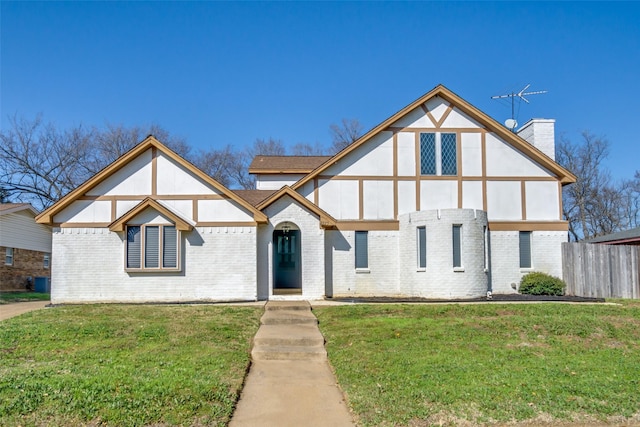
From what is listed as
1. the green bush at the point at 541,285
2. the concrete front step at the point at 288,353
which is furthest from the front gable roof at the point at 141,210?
the green bush at the point at 541,285

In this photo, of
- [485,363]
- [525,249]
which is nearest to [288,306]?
[485,363]

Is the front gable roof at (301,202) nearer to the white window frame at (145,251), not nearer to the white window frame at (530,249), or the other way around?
the white window frame at (145,251)

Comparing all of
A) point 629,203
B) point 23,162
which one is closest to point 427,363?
point 23,162

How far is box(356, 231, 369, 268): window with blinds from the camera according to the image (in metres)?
19.9

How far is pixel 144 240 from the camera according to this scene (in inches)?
702

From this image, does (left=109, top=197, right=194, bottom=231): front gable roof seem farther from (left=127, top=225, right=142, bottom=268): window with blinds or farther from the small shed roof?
the small shed roof

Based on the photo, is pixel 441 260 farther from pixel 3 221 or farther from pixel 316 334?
pixel 3 221

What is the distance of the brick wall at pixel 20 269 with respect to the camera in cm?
2817

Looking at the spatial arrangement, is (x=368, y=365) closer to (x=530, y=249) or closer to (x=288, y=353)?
(x=288, y=353)

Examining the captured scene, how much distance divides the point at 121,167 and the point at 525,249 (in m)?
14.9

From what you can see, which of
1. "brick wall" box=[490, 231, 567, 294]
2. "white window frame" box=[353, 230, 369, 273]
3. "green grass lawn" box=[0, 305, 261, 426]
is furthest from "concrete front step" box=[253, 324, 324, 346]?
"brick wall" box=[490, 231, 567, 294]

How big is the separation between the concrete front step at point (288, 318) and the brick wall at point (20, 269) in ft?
65.2

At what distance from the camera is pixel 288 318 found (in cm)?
1407

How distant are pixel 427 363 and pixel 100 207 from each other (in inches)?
513
